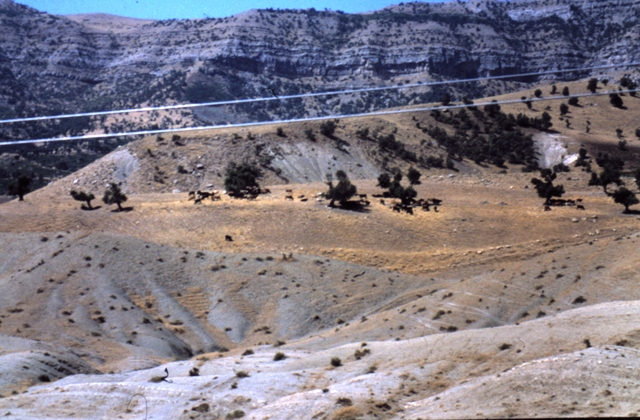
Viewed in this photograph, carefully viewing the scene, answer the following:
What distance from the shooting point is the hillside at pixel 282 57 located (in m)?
154

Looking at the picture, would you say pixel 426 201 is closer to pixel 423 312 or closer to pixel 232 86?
pixel 423 312

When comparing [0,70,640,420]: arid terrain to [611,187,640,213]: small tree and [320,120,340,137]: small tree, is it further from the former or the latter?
[320,120,340,137]: small tree

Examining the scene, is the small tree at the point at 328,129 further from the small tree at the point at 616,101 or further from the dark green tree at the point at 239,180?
the small tree at the point at 616,101

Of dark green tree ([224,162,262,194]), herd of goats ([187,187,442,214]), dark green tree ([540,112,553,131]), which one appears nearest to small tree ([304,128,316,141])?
dark green tree ([224,162,262,194])

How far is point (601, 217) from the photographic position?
5772cm

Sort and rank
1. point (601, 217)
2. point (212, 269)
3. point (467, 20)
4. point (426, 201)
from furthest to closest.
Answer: point (467, 20)
point (426, 201)
point (601, 217)
point (212, 269)

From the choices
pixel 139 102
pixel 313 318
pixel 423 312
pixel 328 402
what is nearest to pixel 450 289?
pixel 423 312

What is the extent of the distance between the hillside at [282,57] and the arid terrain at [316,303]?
73.4 metres

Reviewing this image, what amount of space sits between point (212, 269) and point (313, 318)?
8.84m

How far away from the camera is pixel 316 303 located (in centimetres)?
4262

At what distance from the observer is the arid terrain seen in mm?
23125

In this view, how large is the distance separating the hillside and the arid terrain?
73.4m

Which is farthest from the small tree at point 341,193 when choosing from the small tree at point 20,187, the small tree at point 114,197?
the small tree at point 20,187

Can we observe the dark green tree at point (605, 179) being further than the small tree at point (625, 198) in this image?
Yes
